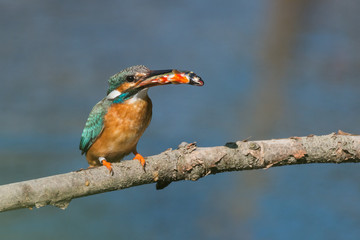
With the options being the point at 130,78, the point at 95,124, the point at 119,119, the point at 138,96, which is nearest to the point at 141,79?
the point at 130,78

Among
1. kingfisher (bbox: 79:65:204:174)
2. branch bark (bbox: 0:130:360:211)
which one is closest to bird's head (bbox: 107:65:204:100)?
kingfisher (bbox: 79:65:204:174)

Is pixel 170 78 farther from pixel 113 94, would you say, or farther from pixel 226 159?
pixel 113 94

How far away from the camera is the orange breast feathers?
3084mm

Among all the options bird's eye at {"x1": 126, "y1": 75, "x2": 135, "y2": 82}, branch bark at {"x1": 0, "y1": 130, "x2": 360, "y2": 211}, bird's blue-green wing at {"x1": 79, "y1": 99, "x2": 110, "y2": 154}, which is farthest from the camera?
bird's blue-green wing at {"x1": 79, "y1": 99, "x2": 110, "y2": 154}

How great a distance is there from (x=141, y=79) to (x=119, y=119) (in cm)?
35

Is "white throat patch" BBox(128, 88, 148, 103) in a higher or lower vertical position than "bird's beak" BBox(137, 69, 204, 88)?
higher

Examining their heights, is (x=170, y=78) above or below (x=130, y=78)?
below

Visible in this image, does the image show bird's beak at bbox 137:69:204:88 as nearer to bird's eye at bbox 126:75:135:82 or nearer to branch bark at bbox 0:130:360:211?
bird's eye at bbox 126:75:135:82

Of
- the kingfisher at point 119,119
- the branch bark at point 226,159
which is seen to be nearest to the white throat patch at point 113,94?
the kingfisher at point 119,119

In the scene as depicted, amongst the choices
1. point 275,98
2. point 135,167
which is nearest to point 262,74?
point 275,98

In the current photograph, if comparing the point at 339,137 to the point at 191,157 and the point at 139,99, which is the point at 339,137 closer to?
the point at 191,157

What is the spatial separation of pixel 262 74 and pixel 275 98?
534mm

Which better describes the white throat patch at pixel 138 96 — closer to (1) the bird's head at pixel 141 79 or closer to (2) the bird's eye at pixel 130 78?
(1) the bird's head at pixel 141 79

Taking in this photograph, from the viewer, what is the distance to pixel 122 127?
3098 mm
